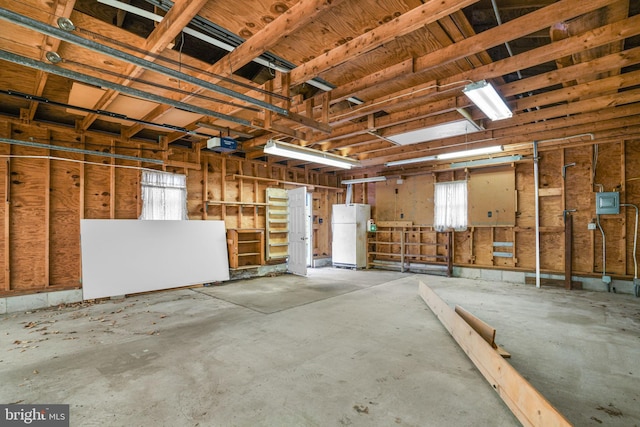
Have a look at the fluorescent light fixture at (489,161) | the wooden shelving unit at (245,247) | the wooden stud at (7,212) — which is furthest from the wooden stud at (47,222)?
the fluorescent light fixture at (489,161)

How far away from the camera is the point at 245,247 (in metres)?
7.45

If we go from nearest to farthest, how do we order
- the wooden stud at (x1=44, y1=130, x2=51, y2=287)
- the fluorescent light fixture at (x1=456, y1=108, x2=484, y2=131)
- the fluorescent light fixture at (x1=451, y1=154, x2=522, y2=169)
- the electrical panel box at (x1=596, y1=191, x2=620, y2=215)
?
the fluorescent light fixture at (x1=456, y1=108, x2=484, y2=131)
the wooden stud at (x1=44, y1=130, x2=51, y2=287)
the electrical panel box at (x1=596, y1=191, x2=620, y2=215)
the fluorescent light fixture at (x1=451, y1=154, x2=522, y2=169)

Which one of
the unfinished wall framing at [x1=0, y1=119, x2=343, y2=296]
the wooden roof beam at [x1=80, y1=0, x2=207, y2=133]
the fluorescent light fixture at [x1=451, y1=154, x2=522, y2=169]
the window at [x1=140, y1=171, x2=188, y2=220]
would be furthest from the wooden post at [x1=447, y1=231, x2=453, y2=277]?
the wooden roof beam at [x1=80, y1=0, x2=207, y2=133]

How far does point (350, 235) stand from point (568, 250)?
16.1 ft

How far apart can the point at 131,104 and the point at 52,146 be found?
1.70 metres

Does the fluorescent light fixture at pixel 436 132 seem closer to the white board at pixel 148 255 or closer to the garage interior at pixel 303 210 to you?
the garage interior at pixel 303 210

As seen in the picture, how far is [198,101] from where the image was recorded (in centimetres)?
406

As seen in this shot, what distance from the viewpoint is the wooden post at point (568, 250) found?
6.01 metres

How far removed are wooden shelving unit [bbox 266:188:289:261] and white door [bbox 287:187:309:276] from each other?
6.4 inches

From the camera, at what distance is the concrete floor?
210 cm

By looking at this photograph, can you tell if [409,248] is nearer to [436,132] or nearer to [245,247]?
[436,132]

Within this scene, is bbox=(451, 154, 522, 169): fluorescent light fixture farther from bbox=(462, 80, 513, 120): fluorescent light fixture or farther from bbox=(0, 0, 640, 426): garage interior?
bbox=(462, 80, 513, 120): fluorescent light fixture

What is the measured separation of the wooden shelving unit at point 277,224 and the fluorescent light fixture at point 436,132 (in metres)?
3.55

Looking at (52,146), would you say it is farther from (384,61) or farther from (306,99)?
(384,61)
